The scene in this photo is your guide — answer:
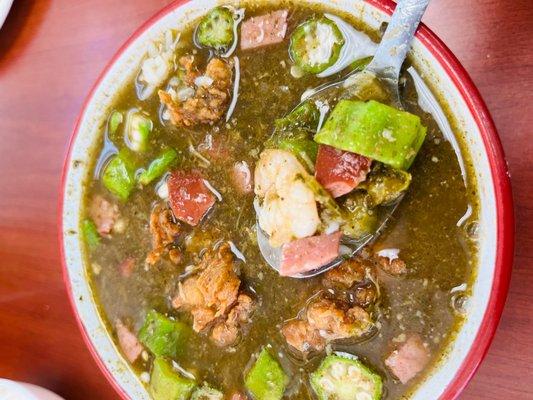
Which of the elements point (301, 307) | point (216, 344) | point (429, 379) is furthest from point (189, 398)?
point (429, 379)

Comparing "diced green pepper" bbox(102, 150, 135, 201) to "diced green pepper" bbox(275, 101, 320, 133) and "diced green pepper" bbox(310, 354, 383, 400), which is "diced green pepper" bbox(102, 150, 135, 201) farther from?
"diced green pepper" bbox(310, 354, 383, 400)

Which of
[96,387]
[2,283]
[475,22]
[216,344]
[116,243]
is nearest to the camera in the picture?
[475,22]

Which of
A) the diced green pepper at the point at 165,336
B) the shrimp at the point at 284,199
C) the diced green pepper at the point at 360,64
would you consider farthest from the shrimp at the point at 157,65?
the diced green pepper at the point at 165,336

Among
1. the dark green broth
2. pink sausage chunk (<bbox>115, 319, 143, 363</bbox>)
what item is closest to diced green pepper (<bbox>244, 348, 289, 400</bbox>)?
the dark green broth

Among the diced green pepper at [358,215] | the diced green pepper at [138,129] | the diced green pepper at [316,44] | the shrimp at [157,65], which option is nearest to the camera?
the diced green pepper at [358,215]

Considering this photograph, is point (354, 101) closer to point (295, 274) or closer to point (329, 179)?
→ point (329, 179)

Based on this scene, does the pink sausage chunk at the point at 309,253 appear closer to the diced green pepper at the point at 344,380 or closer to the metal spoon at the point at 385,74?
the metal spoon at the point at 385,74
